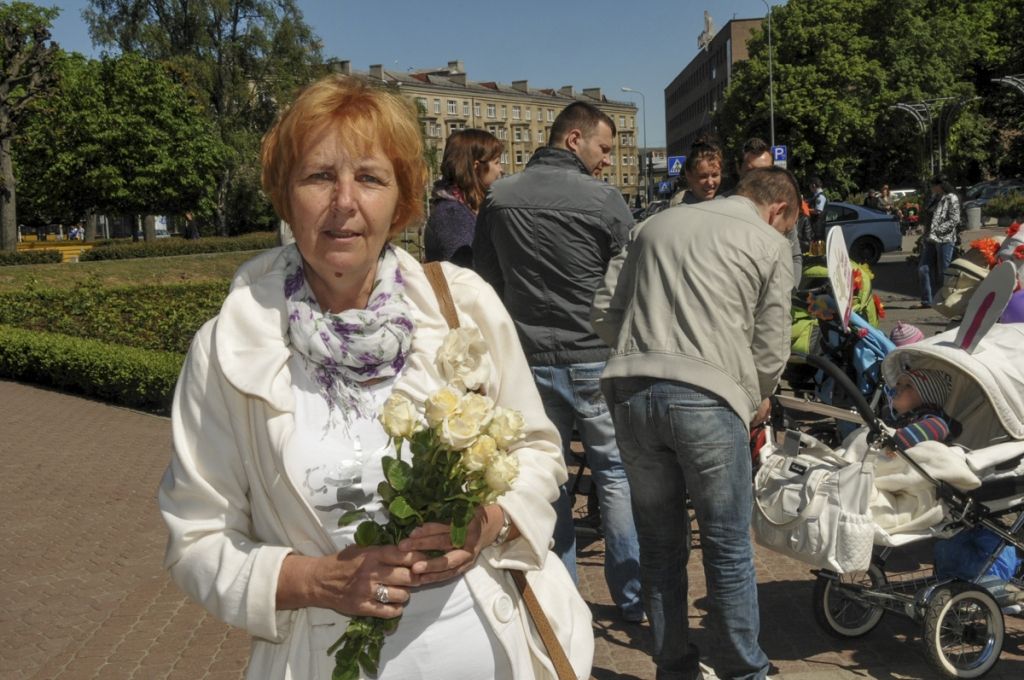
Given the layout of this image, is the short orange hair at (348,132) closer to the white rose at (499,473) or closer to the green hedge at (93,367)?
the white rose at (499,473)

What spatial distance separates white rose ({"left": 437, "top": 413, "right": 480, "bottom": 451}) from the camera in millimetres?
1744

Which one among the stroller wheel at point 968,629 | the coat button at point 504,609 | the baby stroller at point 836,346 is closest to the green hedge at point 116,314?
the baby stroller at point 836,346

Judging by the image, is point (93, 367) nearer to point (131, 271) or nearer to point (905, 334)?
point (905, 334)

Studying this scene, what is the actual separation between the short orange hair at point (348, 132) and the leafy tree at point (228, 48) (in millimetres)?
46912

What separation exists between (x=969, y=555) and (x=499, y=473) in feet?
11.2

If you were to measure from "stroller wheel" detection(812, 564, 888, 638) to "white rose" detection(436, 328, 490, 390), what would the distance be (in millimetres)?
3030

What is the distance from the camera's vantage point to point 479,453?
5.75ft

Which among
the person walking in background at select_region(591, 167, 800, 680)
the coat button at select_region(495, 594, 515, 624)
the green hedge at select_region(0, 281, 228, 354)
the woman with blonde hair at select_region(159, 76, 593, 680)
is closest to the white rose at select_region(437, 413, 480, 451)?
the woman with blonde hair at select_region(159, 76, 593, 680)

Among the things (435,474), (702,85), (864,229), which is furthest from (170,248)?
(702,85)

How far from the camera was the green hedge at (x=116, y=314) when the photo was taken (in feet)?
50.5

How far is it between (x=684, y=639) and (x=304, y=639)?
2.29 meters

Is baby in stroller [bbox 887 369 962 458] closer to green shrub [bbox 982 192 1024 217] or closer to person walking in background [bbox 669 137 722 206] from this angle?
person walking in background [bbox 669 137 722 206]

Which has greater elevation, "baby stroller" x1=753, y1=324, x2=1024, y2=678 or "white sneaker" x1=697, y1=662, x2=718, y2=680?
"baby stroller" x1=753, y1=324, x2=1024, y2=678

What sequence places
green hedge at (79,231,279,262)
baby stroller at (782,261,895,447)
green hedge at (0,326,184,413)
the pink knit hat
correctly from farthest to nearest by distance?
green hedge at (79,231,279,262) → green hedge at (0,326,184,413) → baby stroller at (782,261,895,447) → the pink knit hat
